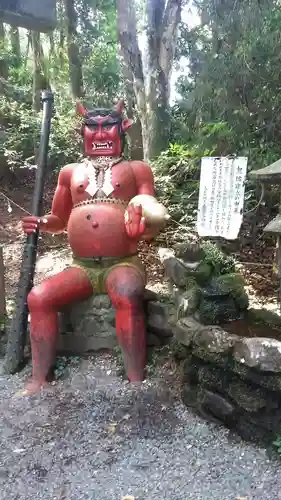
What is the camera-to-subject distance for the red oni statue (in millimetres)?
2994

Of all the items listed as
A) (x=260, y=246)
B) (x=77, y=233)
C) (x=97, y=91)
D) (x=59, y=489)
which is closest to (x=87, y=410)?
(x=59, y=489)

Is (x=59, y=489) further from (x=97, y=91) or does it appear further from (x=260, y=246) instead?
(x=97, y=91)

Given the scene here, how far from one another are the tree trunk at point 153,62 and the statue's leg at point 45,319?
3.77m

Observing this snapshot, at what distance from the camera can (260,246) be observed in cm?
507

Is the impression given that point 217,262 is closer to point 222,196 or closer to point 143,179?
point 222,196

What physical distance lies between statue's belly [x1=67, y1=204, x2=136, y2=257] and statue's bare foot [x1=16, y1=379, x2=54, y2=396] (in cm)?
89

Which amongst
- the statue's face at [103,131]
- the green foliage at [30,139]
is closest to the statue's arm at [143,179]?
the statue's face at [103,131]

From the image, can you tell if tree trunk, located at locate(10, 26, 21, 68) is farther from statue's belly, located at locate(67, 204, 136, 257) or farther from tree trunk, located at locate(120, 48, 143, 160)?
statue's belly, located at locate(67, 204, 136, 257)

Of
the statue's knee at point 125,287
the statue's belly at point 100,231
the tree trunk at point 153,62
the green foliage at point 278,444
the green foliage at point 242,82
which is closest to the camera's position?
the green foliage at point 278,444

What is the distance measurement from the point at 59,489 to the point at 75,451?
292mm

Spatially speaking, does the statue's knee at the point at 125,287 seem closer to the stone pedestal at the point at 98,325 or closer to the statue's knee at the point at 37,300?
A: the stone pedestal at the point at 98,325

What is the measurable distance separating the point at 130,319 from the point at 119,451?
810mm

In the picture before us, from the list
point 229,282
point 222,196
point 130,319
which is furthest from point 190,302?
point 222,196

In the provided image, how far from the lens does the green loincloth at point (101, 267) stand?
3176 millimetres
